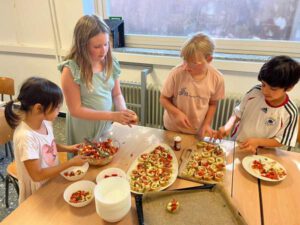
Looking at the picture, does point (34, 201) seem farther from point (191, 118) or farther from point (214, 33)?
point (214, 33)

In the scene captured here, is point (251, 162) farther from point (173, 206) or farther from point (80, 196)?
point (80, 196)

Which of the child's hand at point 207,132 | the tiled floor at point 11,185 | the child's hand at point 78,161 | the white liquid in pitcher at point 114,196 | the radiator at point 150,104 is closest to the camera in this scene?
the white liquid in pitcher at point 114,196

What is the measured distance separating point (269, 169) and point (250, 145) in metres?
0.17

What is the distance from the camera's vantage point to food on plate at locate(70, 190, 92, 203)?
0.90m

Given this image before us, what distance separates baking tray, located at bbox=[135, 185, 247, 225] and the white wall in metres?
1.58

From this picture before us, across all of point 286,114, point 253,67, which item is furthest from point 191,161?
point 253,67

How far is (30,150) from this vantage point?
97 cm

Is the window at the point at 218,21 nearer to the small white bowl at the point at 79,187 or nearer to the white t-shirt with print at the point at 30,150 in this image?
the white t-shirt with print at the point at 30,150

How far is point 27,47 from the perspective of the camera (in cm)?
293

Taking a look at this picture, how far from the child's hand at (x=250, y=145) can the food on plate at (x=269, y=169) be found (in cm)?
9

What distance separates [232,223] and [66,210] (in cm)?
60

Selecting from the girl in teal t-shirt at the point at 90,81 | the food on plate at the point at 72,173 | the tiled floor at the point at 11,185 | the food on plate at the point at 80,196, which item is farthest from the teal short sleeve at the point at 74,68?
the tiled floor at the point at 11,185

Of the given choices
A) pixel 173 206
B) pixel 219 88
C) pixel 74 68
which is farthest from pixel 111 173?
pixel 219 88

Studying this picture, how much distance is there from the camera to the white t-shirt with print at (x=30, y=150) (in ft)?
3.18
